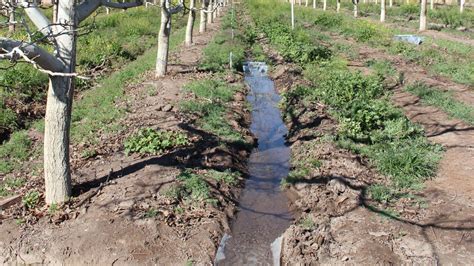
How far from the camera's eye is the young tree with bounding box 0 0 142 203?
604cm

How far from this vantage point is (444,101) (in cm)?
1180

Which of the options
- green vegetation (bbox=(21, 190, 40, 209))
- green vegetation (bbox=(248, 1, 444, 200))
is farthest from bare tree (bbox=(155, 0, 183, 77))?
green vegetation (bbox=(21, 190, 40, 209))

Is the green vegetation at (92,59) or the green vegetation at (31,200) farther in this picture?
the green vegetation at (92,59)

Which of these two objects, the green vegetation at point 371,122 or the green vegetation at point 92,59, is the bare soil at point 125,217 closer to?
the green vegetation at point 92,59

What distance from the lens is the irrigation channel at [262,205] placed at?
676cm

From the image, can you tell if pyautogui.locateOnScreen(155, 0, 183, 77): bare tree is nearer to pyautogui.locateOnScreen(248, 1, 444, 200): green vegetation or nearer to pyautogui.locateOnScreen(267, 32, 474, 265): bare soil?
pyautogui.locateOnScreen(248, 1, 444, 200): green vegetation

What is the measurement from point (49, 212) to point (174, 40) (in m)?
17.9

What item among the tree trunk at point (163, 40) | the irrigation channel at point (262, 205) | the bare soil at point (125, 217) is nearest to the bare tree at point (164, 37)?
the tree trunk at point (163, 40)

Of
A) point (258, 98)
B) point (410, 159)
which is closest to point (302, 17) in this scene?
point (258, 98)

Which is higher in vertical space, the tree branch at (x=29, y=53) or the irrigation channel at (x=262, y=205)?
the tree branch at (x=29, y=53)

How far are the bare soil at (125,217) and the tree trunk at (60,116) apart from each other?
0.34 m

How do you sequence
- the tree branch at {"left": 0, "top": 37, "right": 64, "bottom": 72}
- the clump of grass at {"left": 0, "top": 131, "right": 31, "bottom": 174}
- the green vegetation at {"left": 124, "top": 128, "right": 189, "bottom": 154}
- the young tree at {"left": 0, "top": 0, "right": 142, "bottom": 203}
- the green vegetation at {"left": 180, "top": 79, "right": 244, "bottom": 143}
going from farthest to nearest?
1. the green vegetation at {"left": 180, "top": 79, "right": 244, "bottom": 143}
2. the green vegetation at {"left": 124, "top": 128, "right": 189, "bottom": 154}
3. the clump of grass at {"left": 0, "top": 131, "right": 31, "bottom": 174}
4. the young tree at {"left": 0, "top": 0, "right": 142, "bottom": 203}
5. the tree branch at {"left": 0, "top": 37, "right": 64, "bottom": 72}

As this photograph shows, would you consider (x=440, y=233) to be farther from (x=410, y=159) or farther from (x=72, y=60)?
(x=72, y=60)

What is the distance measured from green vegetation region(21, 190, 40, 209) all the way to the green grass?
9089 mm
